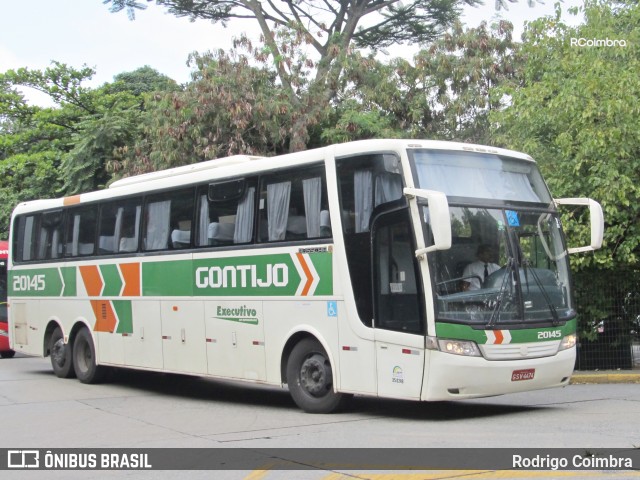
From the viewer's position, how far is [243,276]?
512 inches

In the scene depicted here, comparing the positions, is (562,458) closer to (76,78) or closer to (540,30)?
(540,30)

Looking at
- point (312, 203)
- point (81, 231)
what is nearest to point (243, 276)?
point (312, 203)

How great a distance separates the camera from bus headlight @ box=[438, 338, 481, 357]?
10.3m

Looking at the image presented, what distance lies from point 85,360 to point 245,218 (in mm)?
6084

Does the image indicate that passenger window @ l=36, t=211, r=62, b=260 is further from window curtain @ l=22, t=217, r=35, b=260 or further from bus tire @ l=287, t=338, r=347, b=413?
bus tire @ l=287, t=338, r=347, b=413

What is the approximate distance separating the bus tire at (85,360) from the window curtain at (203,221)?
433 cm

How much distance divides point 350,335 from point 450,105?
13835 millimetres

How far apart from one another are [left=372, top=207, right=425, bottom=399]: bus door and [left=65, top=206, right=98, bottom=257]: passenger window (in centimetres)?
757

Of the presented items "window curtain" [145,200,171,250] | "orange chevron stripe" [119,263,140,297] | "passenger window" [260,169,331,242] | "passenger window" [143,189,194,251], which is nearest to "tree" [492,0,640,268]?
"passenger window" [260,169,331,242]

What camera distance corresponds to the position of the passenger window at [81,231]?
16828 mm

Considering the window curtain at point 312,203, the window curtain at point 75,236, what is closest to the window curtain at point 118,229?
the window curtain at point 75,236

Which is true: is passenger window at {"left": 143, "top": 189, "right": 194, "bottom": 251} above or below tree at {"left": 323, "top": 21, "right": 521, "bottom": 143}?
below

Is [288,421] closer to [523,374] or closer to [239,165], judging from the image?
[523,374]

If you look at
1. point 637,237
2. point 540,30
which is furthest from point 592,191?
point 540,30
